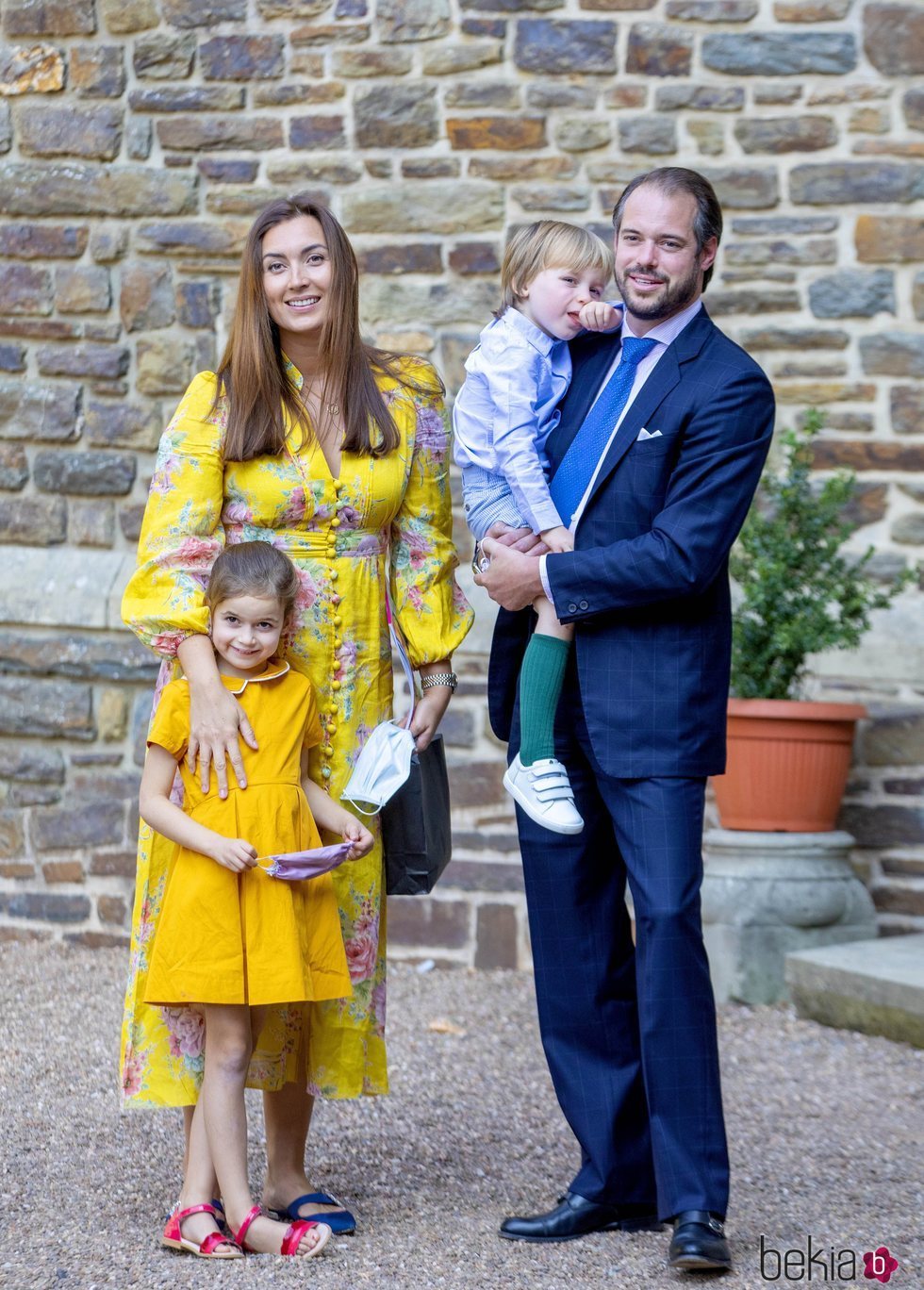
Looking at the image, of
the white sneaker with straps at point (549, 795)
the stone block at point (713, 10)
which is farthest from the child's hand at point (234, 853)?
the stone block at point (713, 10)

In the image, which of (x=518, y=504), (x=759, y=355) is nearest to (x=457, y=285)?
(x=759, y=355)

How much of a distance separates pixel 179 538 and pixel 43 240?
3.22 m

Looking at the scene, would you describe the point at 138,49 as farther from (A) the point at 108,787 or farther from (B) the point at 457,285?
(A) the point at 108,787

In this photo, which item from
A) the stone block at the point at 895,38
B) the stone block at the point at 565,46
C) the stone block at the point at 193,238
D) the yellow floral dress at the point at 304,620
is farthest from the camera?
the stone block at the point at 193,238

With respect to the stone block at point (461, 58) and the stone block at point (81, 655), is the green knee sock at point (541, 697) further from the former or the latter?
the stone block at point (461, 58)

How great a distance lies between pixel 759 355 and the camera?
5293 mm

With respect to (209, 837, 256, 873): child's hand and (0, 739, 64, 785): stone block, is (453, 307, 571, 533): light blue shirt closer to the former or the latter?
(209, 837, 256, 873): child's hand

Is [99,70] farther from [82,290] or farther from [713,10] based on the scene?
[713,10]

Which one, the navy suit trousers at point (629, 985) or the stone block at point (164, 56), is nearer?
the navy suit trousers at point (629, 985)

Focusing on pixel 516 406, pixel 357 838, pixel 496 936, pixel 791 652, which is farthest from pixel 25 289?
pixel 357 838

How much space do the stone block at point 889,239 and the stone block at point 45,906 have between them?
11.6 feet

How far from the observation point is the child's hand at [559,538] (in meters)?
2.88

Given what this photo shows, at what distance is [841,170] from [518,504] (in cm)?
288

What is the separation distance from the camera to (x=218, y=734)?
2.74 metres
